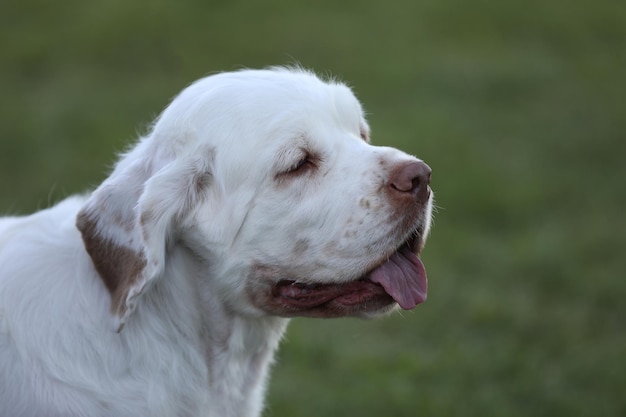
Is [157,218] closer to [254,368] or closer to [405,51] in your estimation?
[254,368]

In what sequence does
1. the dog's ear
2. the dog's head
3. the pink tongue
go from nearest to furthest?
the dog's ear → the dog's head → the pink tongue

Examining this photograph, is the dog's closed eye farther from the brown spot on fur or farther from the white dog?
the brown spot on fur

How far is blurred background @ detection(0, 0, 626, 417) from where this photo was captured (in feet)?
19.4

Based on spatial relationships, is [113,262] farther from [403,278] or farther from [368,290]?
[403,278]

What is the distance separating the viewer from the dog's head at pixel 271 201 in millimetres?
3506

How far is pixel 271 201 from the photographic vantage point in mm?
3549

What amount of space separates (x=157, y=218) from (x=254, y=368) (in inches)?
34.6

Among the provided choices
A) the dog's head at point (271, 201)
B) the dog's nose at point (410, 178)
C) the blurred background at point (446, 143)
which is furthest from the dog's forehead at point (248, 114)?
the blurred background at point (446, 143)

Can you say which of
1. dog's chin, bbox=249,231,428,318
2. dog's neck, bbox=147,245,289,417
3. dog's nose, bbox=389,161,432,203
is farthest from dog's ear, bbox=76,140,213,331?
dog's nose, bbox=389,161,432,203

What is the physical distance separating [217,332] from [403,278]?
79cm

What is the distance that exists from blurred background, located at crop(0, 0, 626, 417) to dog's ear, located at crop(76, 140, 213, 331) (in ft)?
3.69

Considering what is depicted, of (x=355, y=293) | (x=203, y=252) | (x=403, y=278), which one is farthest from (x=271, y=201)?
(x=403, y=278)

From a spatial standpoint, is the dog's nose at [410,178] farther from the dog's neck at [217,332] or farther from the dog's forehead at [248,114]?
the dog's neck at [217,332]

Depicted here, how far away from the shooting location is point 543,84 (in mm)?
11414
